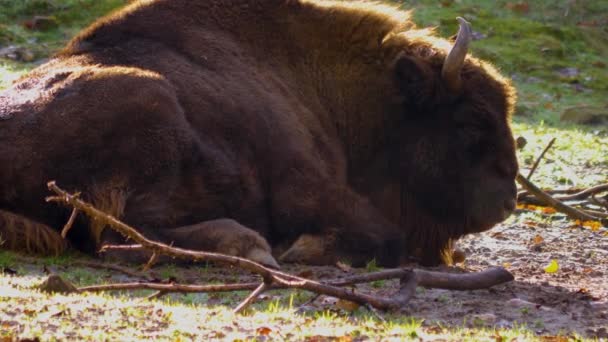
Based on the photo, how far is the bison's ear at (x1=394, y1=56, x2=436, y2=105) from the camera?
704cm

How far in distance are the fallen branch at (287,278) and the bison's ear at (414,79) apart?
1.83 m

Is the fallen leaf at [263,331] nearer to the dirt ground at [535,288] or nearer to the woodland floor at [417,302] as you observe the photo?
the woodland floor at [417,302]

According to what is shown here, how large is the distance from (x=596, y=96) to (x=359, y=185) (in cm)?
1075

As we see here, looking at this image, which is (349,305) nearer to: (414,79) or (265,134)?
(265,134)

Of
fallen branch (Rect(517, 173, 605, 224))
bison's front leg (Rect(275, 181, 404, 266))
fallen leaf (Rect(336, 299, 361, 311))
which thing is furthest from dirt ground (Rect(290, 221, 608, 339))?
bison's front leg (Rect(275, 181, 404, 266))

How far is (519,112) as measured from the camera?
49.7ft

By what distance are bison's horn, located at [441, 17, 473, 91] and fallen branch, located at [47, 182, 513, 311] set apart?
Result: 5.71 feet

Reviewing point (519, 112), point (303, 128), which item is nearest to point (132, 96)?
point (303, 128)

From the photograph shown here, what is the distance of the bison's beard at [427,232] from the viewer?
23.2ft

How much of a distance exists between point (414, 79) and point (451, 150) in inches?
20.4

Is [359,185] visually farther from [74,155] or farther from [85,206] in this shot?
[85,206]

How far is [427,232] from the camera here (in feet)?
23.3

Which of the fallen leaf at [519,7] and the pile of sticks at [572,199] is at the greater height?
the pile of sticks at [572,199]

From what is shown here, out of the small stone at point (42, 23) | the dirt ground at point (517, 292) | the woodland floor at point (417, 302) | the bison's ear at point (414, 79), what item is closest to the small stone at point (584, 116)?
the woodland floor at point (417, 302)
